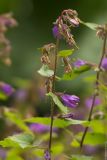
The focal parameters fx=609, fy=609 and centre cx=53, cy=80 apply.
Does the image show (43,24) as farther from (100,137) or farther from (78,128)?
(100,137)

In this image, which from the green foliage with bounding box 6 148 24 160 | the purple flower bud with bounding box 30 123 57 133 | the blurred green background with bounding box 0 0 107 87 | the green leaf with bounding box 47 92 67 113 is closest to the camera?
the green leaf with bounding box 47 92 67 113

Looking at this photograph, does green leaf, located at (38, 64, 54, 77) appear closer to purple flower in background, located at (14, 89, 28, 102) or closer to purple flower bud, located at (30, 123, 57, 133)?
purple flower bud, located at (30, 123, 57, 133)

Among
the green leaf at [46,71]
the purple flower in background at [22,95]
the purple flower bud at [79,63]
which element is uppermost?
the purple flower in background at [22,95]

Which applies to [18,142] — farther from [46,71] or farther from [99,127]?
[99,127]

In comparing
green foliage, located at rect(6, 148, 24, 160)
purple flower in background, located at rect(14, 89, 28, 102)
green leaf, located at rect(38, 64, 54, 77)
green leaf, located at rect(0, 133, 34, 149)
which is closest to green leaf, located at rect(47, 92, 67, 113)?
green leaf, located at rect(38, 64, 54, 77)

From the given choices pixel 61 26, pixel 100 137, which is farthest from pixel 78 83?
pixel 61 26

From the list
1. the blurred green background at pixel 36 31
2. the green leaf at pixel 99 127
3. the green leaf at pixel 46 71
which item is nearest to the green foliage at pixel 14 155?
the green leaf at pixel 99 127

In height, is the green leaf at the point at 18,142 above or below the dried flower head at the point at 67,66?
below

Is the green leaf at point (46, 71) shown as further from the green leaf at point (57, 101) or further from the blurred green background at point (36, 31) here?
the blurred green background at point (36, 31)

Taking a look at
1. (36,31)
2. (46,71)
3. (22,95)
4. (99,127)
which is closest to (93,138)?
(99,127)
